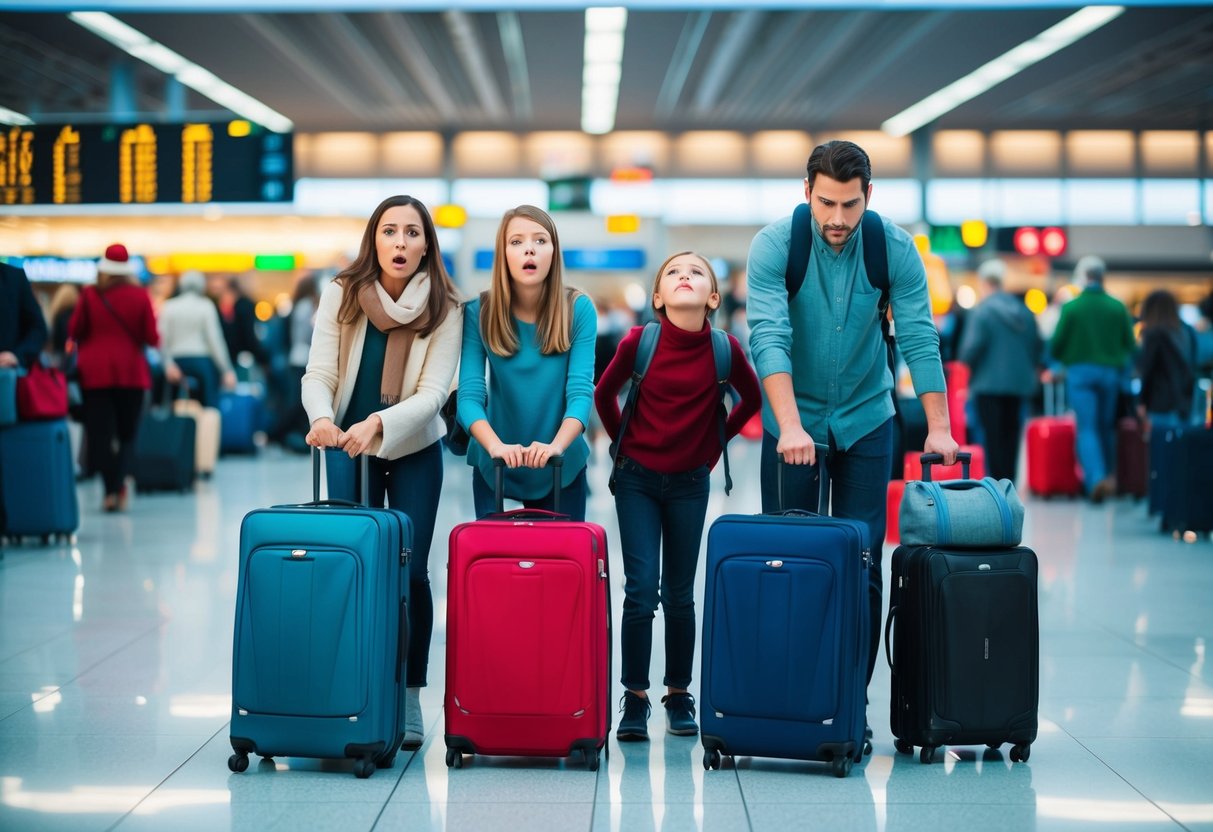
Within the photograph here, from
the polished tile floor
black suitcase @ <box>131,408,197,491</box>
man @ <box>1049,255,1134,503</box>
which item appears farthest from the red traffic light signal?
the polished tile floor

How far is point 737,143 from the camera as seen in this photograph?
28812mm

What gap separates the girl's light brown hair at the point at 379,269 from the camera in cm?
349

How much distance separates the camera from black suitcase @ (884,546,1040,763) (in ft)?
10.7

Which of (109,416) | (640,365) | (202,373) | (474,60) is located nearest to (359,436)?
(640,365)

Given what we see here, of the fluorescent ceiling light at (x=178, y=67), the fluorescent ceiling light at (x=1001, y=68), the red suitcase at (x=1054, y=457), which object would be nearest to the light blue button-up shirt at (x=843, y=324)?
the red suitcase at (x=1054, y=457)

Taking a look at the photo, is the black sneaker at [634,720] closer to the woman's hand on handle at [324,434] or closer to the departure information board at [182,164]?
the woman's hand on handle at [324,434]

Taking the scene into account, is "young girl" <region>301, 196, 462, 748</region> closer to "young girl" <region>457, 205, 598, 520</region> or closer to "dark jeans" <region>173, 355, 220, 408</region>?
"young girl" <region>457, 205, 598, 520</region>

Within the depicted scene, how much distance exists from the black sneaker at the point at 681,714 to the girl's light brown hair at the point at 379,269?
1.23 metres

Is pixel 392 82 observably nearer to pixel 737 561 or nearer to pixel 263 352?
pixel 263 352

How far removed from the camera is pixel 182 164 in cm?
1088

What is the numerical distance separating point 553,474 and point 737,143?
2619cm

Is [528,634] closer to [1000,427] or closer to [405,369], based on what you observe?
[405,369]

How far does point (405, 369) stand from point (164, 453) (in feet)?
24.8

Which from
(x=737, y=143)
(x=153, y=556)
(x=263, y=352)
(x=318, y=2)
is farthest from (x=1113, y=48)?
(x=153, y=556)
